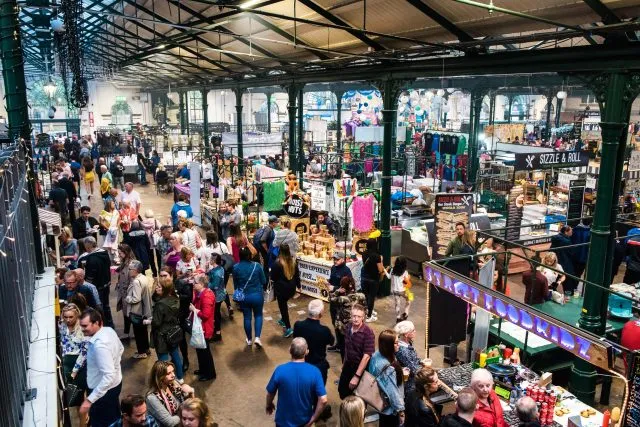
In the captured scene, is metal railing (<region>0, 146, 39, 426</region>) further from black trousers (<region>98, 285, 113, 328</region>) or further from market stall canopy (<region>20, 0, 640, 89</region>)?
market stall canopy (<region>20, 0, 640, 89</region>)

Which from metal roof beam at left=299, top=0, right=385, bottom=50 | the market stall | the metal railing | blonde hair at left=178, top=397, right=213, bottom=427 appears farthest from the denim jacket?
metal roof beam at left=299, top=0, right=385, bottom=50

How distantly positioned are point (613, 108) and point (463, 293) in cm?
315

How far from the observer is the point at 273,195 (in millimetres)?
12820

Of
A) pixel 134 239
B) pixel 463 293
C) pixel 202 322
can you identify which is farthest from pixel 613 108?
pixel 134 239

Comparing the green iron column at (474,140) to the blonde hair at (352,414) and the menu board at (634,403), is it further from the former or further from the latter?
the blonde hair at (352,414)

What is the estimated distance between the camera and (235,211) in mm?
Answer: 11375

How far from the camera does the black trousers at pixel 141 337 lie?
7.25m

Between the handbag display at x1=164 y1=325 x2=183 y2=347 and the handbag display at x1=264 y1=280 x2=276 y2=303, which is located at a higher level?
the handbag display at x1=164 y1=325 x2=183 y2=347

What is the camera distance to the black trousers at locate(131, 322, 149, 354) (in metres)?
7.25

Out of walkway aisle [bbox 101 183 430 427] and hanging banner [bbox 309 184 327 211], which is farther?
hanging banner [bbox 309 184 327 211]

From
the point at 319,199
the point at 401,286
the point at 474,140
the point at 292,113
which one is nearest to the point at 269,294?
the point at 401,286

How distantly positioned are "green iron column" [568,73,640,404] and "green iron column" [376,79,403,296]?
419 centimetres

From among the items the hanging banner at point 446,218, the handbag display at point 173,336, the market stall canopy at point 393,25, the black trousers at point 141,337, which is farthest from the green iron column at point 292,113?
the handbag display at point 173,336

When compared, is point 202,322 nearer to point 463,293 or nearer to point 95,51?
point 463,293
